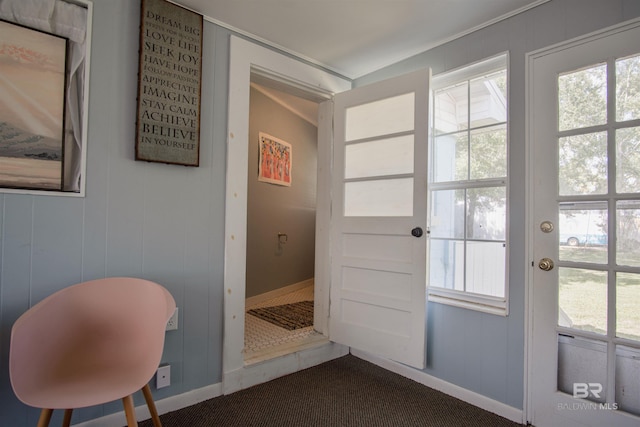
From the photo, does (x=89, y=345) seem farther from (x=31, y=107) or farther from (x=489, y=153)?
(x=489, y=153)

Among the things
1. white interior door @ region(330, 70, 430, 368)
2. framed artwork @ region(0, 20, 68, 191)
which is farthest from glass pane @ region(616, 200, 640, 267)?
framed artwork @ region(0, 20, 68, 191)

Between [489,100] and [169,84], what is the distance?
1926mm

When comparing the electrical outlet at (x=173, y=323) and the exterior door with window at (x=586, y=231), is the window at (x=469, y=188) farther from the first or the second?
the electrical outlet at (x=173, y=323)

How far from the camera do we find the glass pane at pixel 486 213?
2014 millimetres

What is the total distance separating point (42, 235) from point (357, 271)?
72.8 inches

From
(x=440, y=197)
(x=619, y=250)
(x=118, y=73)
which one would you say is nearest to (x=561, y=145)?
(x=619, y=250)

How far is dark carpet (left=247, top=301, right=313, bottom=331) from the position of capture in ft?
10.3

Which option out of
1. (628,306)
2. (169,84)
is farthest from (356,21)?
(628,306)

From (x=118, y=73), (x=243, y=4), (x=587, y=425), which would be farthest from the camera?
(x=243, y=4)

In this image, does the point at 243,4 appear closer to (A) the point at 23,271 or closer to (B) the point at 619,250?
(A) the point at 23,271

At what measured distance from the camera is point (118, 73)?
173cm

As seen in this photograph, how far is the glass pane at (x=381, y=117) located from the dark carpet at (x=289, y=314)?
5.79ft

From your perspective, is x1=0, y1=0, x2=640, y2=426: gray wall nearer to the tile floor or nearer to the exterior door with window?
the exterior door with window

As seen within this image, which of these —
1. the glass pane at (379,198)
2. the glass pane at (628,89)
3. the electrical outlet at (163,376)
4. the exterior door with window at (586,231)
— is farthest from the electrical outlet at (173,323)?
the glass pane at (628,89)
